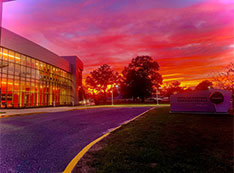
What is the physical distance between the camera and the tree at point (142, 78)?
49.6 m

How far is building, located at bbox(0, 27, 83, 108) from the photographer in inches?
890

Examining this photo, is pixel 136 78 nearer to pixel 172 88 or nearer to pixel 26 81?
pixel 26 81

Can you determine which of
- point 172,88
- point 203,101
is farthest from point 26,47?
point 172,88

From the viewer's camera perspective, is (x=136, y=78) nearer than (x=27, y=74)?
No

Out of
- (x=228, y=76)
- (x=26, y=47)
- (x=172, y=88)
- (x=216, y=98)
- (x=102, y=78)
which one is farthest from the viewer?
(x=172, y=88)

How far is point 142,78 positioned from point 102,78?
611 inches

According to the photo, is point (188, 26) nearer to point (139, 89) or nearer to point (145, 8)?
point (145, 8)

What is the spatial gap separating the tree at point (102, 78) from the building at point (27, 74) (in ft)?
62.0

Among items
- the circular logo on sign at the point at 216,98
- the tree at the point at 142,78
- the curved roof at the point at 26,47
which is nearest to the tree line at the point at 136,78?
the tree at the point at 142,78

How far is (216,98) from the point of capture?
11867mm

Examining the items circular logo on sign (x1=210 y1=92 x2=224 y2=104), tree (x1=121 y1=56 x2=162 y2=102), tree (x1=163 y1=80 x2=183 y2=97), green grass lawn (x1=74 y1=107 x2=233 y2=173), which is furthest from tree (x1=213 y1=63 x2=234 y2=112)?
Result: tree (x1=163 y1=80 x2=183 y2=97)

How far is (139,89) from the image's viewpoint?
4969 centimetres

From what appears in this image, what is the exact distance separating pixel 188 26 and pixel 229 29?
4.13ft

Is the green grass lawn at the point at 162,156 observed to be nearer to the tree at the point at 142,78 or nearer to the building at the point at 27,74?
the building at the point at 27,74
